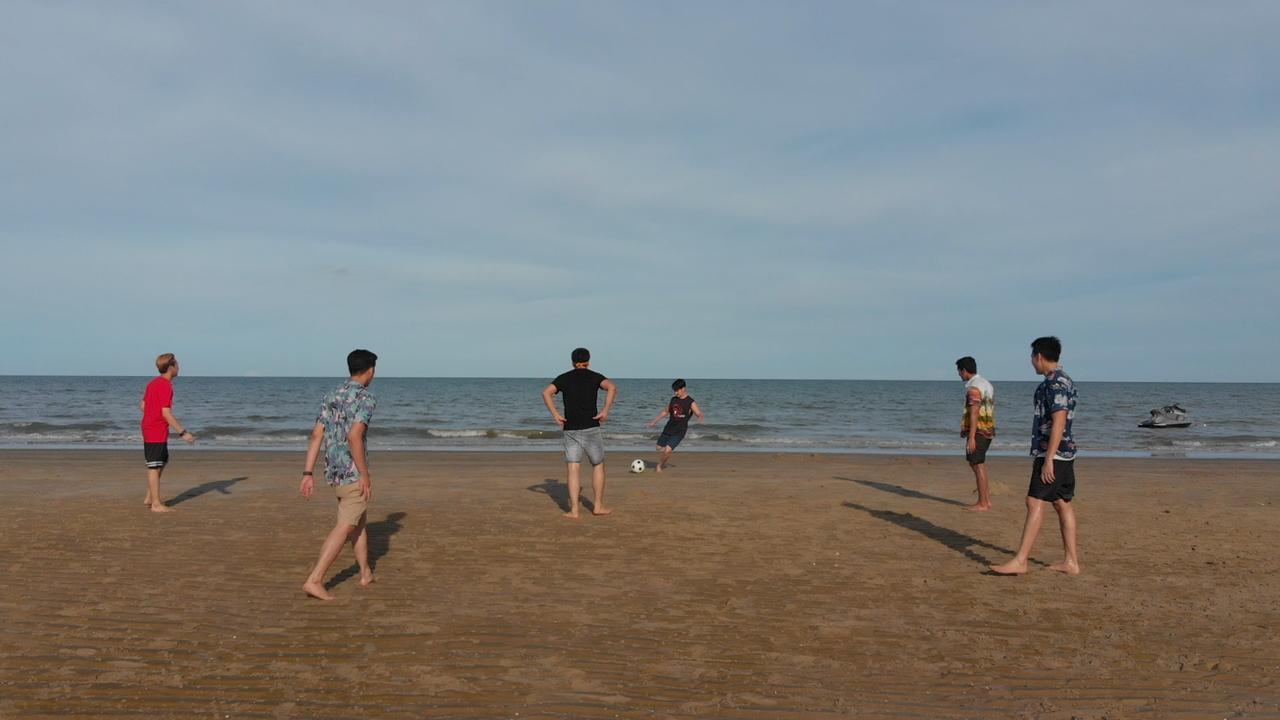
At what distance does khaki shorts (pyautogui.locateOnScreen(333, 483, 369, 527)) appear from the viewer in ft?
20.1

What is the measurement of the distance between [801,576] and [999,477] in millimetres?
10183

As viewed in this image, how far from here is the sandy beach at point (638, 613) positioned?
173 inches

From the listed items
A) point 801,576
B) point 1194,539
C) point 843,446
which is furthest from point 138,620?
point 843,446

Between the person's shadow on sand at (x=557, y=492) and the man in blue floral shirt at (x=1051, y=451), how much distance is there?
5248 mm

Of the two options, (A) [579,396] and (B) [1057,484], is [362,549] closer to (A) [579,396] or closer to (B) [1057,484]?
(A) [579,396]

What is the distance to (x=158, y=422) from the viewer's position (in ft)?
32.5

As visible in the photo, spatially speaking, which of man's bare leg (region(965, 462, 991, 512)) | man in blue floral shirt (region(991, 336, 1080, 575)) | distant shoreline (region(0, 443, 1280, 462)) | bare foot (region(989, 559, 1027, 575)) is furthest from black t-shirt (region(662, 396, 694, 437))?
man in blue floral shirt (region(991, 336, 1080, 575))

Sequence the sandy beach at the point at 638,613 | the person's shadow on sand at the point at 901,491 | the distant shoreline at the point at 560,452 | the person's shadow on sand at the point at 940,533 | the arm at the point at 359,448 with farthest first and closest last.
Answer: the distant shoreline at the point at 560,452 < the person's shadow on sand at the point at 901,491 < the person's shadow on sand at the point at 940,533 < the arm at the point at 359,448 < the sandy beach at the point at 638,613

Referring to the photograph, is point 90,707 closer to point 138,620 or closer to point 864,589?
point 138,620

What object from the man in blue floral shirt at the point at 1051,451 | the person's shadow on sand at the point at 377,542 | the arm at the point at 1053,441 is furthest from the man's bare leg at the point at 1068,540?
the person's shadow on sand at the point at 377,542

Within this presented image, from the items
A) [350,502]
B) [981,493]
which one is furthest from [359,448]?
[981,493]

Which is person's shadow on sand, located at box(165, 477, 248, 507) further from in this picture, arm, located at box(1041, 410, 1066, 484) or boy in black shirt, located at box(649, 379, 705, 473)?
arm, located at box(1041, 410, 1066, 484)

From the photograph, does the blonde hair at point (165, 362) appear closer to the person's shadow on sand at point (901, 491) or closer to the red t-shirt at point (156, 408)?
the red t-shirt at point (156, 408)

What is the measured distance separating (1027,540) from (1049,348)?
1.69 meters
